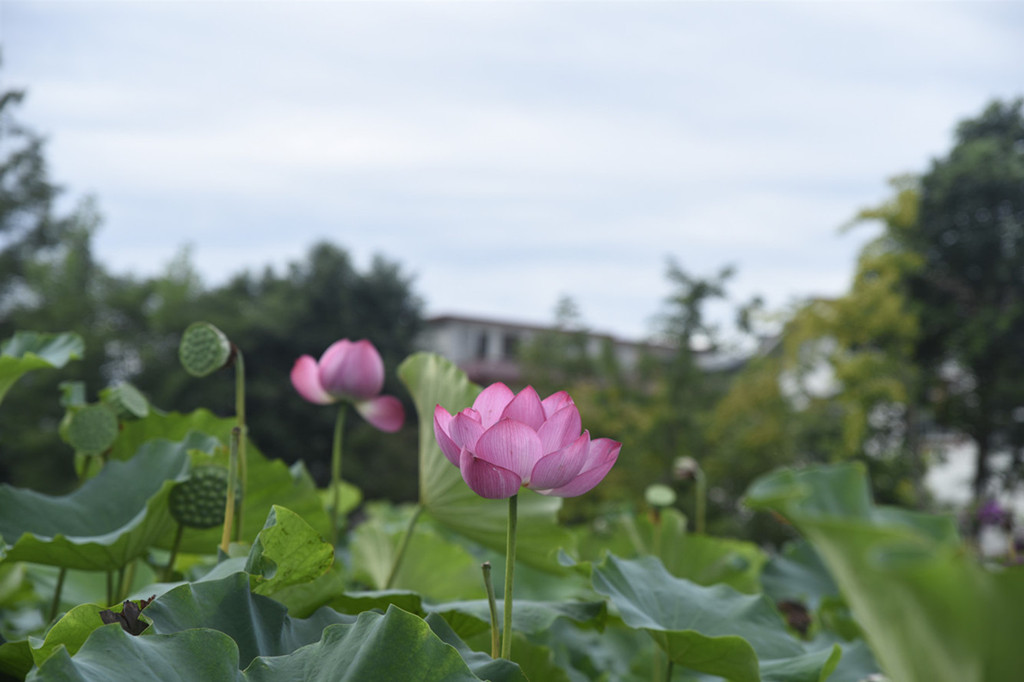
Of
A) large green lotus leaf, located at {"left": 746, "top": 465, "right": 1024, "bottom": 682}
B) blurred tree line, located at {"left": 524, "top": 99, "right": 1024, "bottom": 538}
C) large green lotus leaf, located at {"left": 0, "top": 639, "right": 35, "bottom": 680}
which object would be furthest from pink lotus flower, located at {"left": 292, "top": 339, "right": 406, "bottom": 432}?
blurred tree line, located at {"left": 524, "top": 99, "right": 1024, "bottom": 538}

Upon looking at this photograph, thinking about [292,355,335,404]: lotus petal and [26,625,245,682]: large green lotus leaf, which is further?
[292,355,335,404]: lotus petal

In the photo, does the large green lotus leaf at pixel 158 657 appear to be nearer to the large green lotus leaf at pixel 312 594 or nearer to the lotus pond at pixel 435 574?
the lotus pond at pixel 435 574

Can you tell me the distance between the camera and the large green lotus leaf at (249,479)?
759 mm

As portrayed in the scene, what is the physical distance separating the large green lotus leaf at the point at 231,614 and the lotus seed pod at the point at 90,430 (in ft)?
1.12

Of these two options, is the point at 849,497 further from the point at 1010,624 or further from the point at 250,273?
the point at 250,273

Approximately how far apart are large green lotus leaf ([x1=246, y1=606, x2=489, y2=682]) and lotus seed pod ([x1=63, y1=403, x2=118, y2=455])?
1.39ft

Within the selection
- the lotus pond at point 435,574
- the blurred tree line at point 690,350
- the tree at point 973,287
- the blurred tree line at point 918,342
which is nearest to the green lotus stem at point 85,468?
the lotus pond at point 435,574

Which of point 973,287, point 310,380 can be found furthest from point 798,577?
point 973,287

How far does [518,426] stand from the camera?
43 cm

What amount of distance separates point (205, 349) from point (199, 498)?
0.42 ft

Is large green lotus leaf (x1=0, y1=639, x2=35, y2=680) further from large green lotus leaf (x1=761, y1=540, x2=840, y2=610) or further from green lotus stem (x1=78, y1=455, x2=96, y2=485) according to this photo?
large green lotus leaf (x1=761, y1=540, x2=840, y2=610)

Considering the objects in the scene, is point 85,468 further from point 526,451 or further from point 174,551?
point 526,451

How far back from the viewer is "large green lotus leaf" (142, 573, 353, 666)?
462 mm

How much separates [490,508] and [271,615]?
35 centimetres
